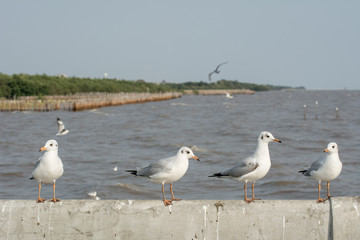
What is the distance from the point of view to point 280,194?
13.6 m

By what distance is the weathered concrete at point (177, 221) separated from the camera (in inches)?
217

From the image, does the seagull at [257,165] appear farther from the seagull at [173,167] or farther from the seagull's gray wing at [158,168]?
the seagull's gray wing at [158,168]

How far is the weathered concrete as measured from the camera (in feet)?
18.1

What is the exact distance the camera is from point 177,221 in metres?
5.54

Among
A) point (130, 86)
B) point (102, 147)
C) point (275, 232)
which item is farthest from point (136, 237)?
point (130, 86)

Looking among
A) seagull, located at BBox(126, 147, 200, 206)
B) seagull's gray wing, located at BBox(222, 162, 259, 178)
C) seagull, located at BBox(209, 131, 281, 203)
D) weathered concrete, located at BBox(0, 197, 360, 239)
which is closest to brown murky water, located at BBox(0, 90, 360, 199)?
seagull's gray wing, located at BBox(222, 162, 259, 178)

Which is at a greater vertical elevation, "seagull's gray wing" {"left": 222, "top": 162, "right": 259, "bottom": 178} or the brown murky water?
"seagull's gray wing" {"left": 222, "top": 162, "right": 259, "bottom": 178}

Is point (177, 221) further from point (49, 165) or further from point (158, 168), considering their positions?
point (49, 165)

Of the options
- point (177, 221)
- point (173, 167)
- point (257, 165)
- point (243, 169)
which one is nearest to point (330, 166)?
point (257, 165)

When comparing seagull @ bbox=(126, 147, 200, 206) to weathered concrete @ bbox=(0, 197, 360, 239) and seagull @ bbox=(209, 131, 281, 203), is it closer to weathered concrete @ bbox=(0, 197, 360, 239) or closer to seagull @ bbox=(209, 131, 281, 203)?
weathered concrete @ bbox=(0, 197, 360, 239)

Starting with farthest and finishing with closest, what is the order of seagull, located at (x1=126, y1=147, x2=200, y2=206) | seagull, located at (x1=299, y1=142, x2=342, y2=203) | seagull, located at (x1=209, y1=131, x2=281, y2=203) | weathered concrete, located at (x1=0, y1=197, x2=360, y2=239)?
seagull, located at (x1=209, y1=131, x2=281, y2=203)
seagull, located at (x1=299, y1=142, x2=342, y2=203)
seagull, located at (x1=126, y1=147, x2=200, y2=206)
weathered concrete, located at (x1=0, y1=197, x2=360, y2=239)

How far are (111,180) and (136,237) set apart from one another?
9.91 metres

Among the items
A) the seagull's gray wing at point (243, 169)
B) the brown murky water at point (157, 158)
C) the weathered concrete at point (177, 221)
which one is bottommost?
the brown murky water at point (157, 158)

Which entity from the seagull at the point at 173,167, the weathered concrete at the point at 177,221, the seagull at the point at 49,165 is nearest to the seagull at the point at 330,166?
the weathered concrete at the point at 177,221
